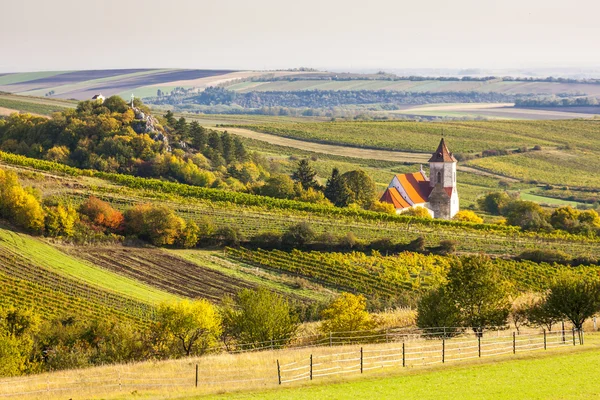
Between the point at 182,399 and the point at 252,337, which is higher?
the point at 182,399

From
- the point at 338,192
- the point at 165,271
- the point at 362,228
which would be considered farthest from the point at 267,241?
the point at 338,192

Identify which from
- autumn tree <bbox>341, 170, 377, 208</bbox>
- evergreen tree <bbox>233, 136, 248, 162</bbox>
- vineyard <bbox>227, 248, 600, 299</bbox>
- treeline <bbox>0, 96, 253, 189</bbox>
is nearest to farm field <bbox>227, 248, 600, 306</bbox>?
vineyard <bbox>227, 248, 600, 299</bbox>

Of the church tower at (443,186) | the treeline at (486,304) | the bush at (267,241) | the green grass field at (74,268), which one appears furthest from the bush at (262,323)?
the church tower at (443,186)

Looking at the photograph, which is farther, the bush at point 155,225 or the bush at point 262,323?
the bush at point 155,225

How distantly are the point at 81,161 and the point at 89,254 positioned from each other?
40.3m

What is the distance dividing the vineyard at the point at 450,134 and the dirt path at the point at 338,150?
2673mm

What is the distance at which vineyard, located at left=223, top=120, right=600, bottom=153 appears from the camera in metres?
147

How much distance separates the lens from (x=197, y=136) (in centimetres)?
11050

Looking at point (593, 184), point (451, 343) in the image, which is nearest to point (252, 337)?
point (451, 343)

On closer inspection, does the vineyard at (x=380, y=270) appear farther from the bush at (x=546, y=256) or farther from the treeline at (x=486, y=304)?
the treeline at (x=486, y=304)

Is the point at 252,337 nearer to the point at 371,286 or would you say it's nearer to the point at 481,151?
the point at 371,286

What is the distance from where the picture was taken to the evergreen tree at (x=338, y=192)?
8884cm

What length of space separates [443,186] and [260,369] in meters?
60.7

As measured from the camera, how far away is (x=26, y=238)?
60469 mm
